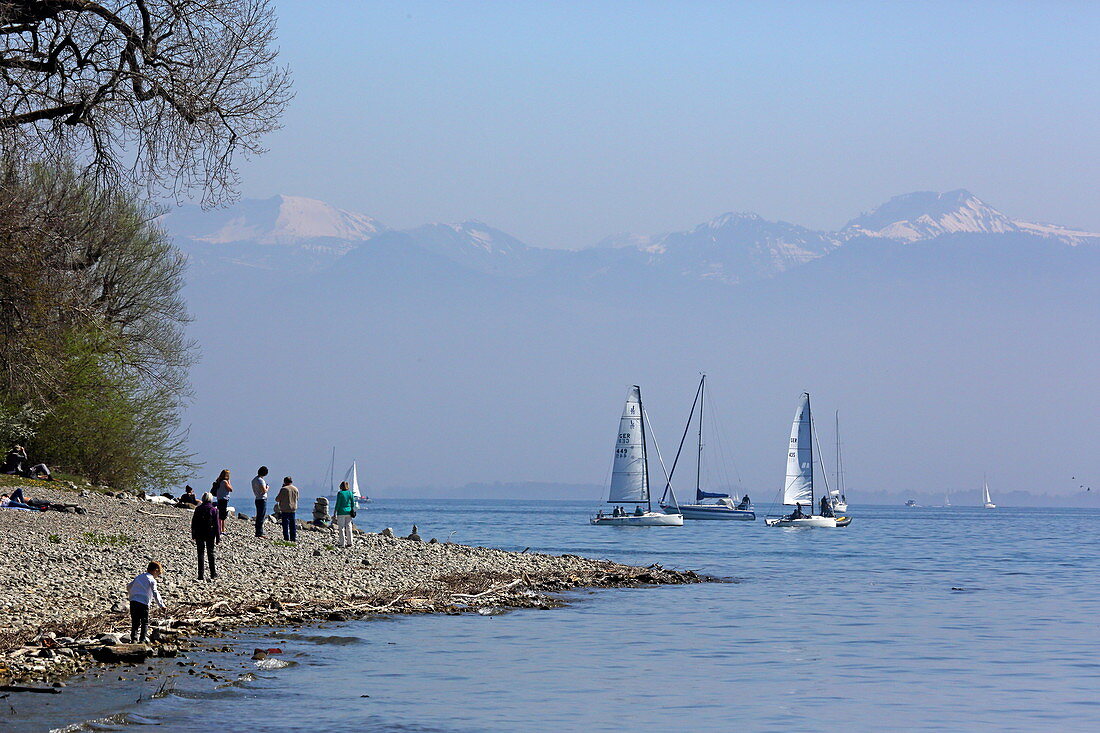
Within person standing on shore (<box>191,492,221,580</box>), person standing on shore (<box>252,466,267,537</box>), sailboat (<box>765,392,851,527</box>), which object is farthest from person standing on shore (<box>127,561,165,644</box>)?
sailboat (<box>765,392,851,527</box>)

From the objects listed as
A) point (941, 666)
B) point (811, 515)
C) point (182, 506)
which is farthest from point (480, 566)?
point (811, 515)

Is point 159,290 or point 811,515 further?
point 811,515

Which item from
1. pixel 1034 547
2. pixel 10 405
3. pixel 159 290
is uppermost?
pixel 159 290

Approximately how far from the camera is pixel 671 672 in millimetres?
23312

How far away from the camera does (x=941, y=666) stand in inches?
1005

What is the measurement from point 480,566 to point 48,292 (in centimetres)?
1795

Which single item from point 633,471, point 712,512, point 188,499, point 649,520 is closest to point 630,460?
point 633,471

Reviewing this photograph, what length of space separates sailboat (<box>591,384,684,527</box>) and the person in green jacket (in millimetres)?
60531

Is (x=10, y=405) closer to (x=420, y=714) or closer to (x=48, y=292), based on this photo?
(x=48, y=292)

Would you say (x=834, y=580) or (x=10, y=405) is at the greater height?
(x=10, y=405)

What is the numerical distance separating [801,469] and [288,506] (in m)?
73.7

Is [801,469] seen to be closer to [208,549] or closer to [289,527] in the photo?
[289,527]

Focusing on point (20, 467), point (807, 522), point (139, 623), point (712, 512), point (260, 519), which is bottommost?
point (807, 522)

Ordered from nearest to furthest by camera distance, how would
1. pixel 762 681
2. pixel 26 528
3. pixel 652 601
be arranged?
pixel 762 681
pixel 26 528
pixel 652 601
